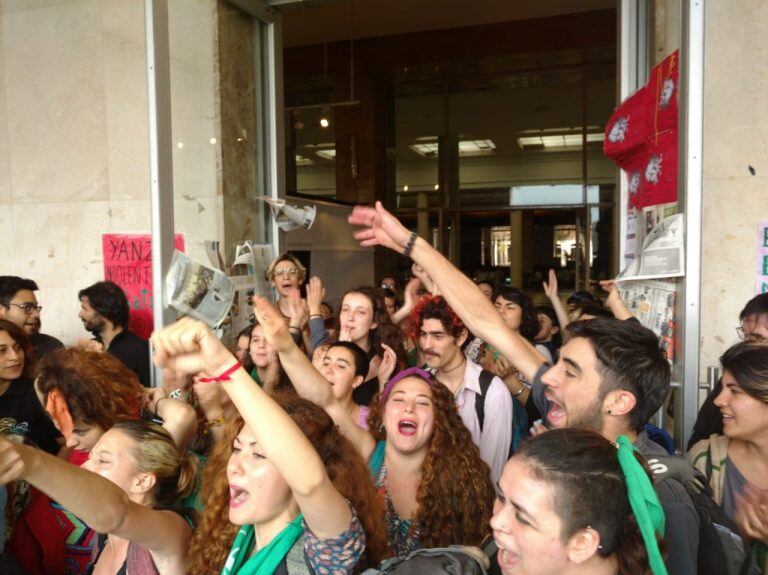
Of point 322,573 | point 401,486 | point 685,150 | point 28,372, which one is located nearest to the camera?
point 322,573

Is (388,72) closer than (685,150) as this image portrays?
No

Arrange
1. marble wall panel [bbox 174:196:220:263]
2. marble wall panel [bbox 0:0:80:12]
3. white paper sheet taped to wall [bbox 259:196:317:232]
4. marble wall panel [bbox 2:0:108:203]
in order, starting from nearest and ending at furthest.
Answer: marble wall panel [bbox 174:196:220:263]
marble wall panel [bbox 2:0:108:203]
marble wall panel [bbox 0:0:80:12]
white paper sheet taped to wall [bbox 259:196:317:232]

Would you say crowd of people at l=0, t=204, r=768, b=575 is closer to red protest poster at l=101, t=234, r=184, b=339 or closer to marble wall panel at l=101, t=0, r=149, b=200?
red protest poster at l=101, t=234, r=184, b=339

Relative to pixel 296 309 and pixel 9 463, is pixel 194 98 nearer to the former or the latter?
pixel 296 309

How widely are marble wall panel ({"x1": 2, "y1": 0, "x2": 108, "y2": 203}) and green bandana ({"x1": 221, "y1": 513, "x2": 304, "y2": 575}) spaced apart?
11.9 ft

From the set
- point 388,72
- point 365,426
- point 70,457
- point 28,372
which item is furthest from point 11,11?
point 388,72

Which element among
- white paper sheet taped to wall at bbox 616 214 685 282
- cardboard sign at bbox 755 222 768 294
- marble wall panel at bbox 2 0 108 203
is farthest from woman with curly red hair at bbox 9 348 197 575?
cardboard sign at bbox 755 222 768 294

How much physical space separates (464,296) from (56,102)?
400cm

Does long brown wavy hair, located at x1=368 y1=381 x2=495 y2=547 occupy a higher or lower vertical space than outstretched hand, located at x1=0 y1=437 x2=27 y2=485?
lower

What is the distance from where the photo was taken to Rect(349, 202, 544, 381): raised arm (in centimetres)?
225

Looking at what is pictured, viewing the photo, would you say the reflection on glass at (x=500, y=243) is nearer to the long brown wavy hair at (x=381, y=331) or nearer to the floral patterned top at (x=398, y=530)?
the long brown wavy hair at (x=381, y=331)

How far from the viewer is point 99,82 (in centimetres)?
455

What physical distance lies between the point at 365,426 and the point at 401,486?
582mm

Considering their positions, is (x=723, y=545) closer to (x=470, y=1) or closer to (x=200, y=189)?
(x=200, y=189)
